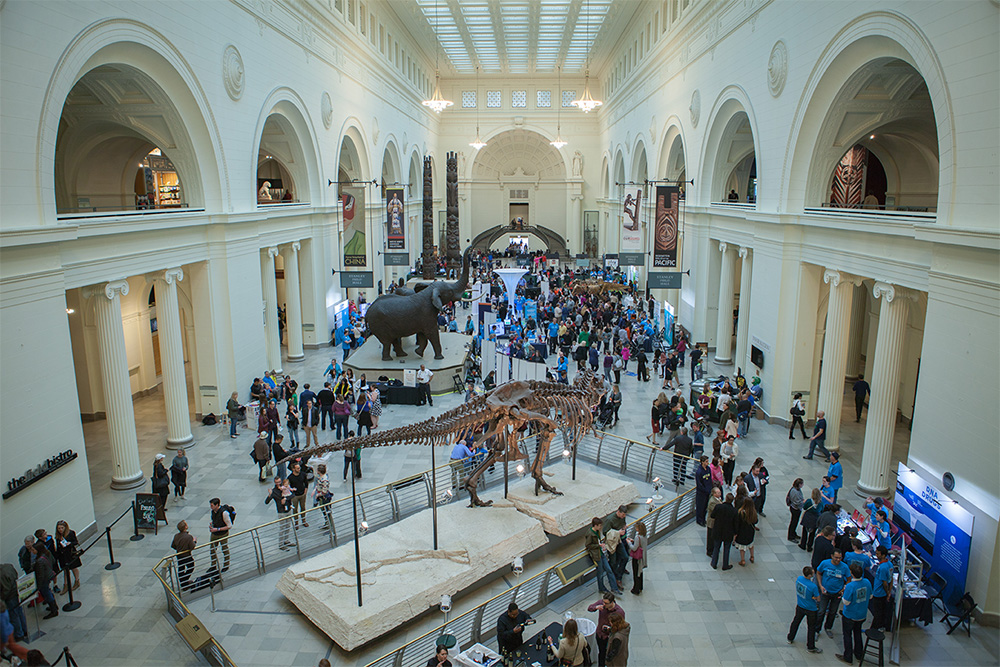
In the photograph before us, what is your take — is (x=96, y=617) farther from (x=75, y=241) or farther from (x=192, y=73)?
(x=192, y=73)

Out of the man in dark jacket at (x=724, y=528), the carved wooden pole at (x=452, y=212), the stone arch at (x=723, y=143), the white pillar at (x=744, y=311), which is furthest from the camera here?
the carved wooden pole at (x=452, y=212)

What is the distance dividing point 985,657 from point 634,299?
21.0 m

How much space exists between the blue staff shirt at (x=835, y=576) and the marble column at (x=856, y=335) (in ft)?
36.4

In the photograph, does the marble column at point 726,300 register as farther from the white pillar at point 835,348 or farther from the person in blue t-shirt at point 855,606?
the person in blue t-shirt at point 855,606

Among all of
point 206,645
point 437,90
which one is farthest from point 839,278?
point 437,90

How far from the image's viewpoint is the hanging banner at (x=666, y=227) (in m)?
18.6

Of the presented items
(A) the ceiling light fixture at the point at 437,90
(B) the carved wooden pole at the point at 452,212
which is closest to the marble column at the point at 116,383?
(B) the carved wooden pole at the point at 452,212

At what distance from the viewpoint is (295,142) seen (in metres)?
19.2

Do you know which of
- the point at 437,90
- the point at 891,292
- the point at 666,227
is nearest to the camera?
the point at 891,292

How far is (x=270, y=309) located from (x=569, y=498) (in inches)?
426

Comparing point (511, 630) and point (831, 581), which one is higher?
point (831, 581)

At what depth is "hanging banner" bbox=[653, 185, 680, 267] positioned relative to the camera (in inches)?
731

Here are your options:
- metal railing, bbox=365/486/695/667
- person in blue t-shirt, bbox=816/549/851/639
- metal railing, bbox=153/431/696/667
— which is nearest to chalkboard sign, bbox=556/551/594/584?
metal railing, bbox=365/486/695/667

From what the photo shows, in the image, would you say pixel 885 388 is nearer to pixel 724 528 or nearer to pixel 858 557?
pixel 724 528
